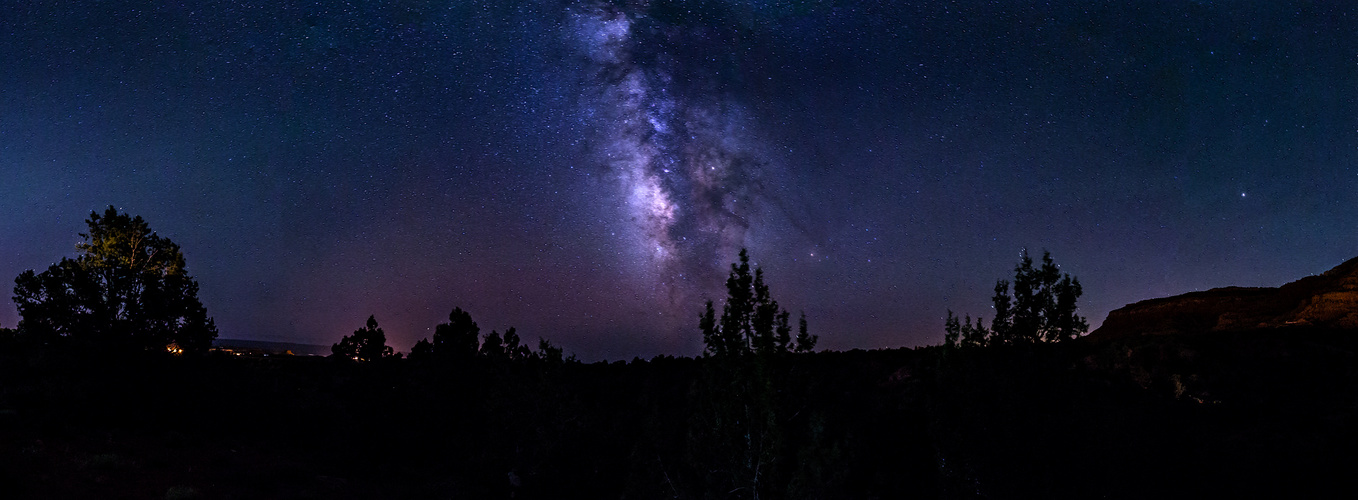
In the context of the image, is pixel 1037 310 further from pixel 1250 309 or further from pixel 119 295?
pixel 1250 309

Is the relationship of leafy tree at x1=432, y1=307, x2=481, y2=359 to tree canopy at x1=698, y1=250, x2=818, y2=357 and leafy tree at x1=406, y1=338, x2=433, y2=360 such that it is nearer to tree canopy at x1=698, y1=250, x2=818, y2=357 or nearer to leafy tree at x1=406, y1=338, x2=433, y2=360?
leafy tree at x1=406, y1=338, x2=433, y2=360

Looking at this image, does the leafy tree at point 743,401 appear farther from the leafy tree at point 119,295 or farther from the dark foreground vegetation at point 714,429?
the leafy tree at point 119,295

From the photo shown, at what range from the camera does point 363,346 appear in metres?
38.0

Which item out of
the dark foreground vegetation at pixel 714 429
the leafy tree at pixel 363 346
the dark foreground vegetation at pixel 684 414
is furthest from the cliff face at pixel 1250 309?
the leafy tree at pixel 363 346

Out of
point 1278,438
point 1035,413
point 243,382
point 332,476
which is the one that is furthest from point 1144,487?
point 243,382

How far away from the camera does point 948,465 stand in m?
14.3

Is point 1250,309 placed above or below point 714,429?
above

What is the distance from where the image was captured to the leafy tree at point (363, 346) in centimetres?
3762

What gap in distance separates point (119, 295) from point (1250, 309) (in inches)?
3029

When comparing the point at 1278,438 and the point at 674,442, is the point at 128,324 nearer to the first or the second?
the point at 674,442

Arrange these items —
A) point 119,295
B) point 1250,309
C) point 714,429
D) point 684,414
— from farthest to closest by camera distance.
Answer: point 1250,309 → point 119,295 → point 684,414 → point 714,429

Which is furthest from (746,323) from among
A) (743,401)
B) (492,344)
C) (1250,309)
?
(1250,309)

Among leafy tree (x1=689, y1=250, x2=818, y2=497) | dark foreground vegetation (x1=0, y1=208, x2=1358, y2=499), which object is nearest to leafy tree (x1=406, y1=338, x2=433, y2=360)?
dark foreground vegetation (x1=0, y1=208, x2=1358, y2=499)

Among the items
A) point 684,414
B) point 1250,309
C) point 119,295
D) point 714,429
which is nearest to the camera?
point 714,429
